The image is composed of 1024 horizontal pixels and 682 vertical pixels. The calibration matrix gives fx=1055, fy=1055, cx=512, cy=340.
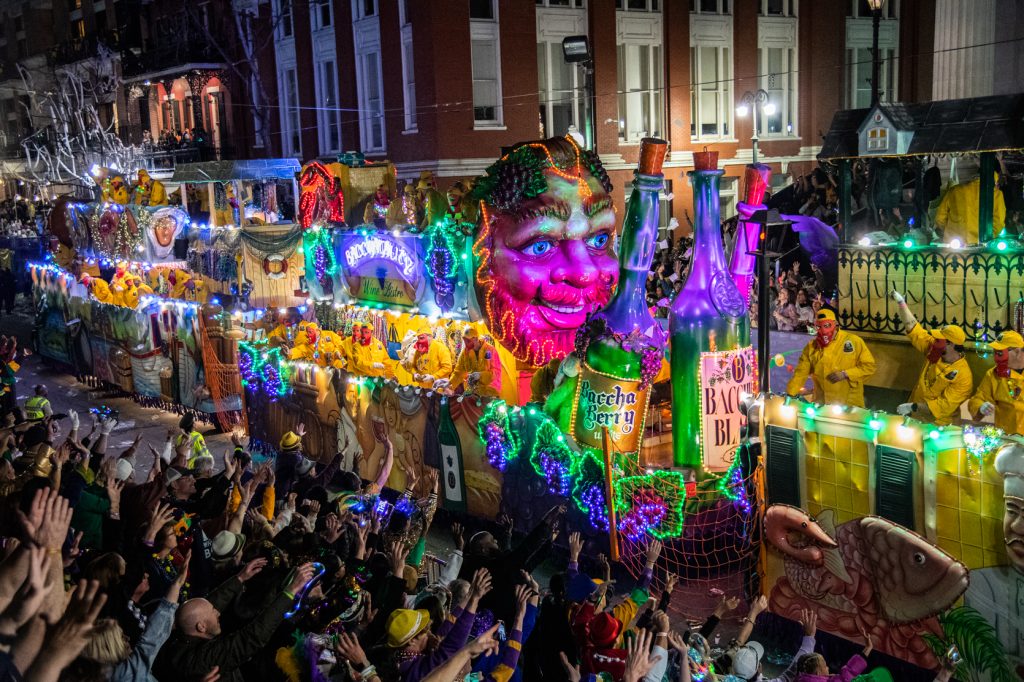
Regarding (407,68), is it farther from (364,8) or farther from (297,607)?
(297,607)

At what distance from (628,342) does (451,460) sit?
2.71 metres

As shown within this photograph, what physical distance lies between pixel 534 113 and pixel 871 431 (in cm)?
2031

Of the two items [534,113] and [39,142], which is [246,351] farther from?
[39,142]

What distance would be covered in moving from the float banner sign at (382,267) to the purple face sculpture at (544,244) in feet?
7.93

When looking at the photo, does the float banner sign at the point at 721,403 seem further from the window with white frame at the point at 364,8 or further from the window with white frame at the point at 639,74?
the window with white frame at the point at 364,8

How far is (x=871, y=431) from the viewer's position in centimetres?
793

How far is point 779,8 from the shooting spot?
3203 centimetres

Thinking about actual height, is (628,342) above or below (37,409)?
above

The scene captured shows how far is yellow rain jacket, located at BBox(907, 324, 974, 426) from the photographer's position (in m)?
9.87

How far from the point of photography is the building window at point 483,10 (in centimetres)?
2622

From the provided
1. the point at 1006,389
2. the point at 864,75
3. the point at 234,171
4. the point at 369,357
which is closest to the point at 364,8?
the point at 234,171

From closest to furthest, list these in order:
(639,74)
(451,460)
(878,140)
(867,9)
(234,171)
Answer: (878,140), (451,460), (234,171), (639,74), (867,9)

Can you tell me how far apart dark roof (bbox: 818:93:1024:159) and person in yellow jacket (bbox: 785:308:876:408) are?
215 centimetres

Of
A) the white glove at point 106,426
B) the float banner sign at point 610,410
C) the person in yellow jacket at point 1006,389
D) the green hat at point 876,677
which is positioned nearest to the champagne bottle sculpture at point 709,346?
the float banner sign at point 610,410
